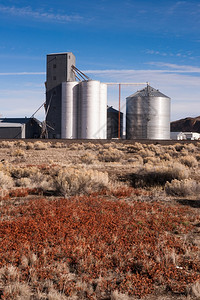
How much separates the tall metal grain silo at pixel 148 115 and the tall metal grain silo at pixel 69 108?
11143mm

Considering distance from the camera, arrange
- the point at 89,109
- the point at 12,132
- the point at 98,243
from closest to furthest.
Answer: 1. the point at 98,243
2. the point at 89,109
3. the point at 12,132

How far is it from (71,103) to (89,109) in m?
3.71

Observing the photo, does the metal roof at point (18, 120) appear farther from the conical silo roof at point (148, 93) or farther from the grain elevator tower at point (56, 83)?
the conical silo roof at point (148, 93)

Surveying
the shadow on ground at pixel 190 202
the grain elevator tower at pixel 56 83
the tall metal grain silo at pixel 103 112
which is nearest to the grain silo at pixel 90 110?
the tall metal grain silo at pixel 103 112

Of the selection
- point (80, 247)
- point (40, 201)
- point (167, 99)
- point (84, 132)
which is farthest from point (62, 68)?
point (80, 247)

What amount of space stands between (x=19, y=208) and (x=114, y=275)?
442 cm

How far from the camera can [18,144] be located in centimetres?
3741

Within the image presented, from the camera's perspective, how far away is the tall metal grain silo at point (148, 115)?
5734cm

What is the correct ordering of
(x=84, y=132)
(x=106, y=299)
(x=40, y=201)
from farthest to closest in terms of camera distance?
(x=84, y=132) < (x=40, y=201) < (x=106, y=299)

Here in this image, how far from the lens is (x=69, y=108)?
180 feet

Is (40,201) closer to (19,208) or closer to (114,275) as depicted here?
(19,208)

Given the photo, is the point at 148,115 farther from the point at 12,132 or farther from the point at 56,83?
the point at 12,132

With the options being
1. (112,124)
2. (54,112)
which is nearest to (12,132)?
(54,112)

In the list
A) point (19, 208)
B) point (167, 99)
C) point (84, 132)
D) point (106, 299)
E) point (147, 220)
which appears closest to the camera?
point (106, 299)
